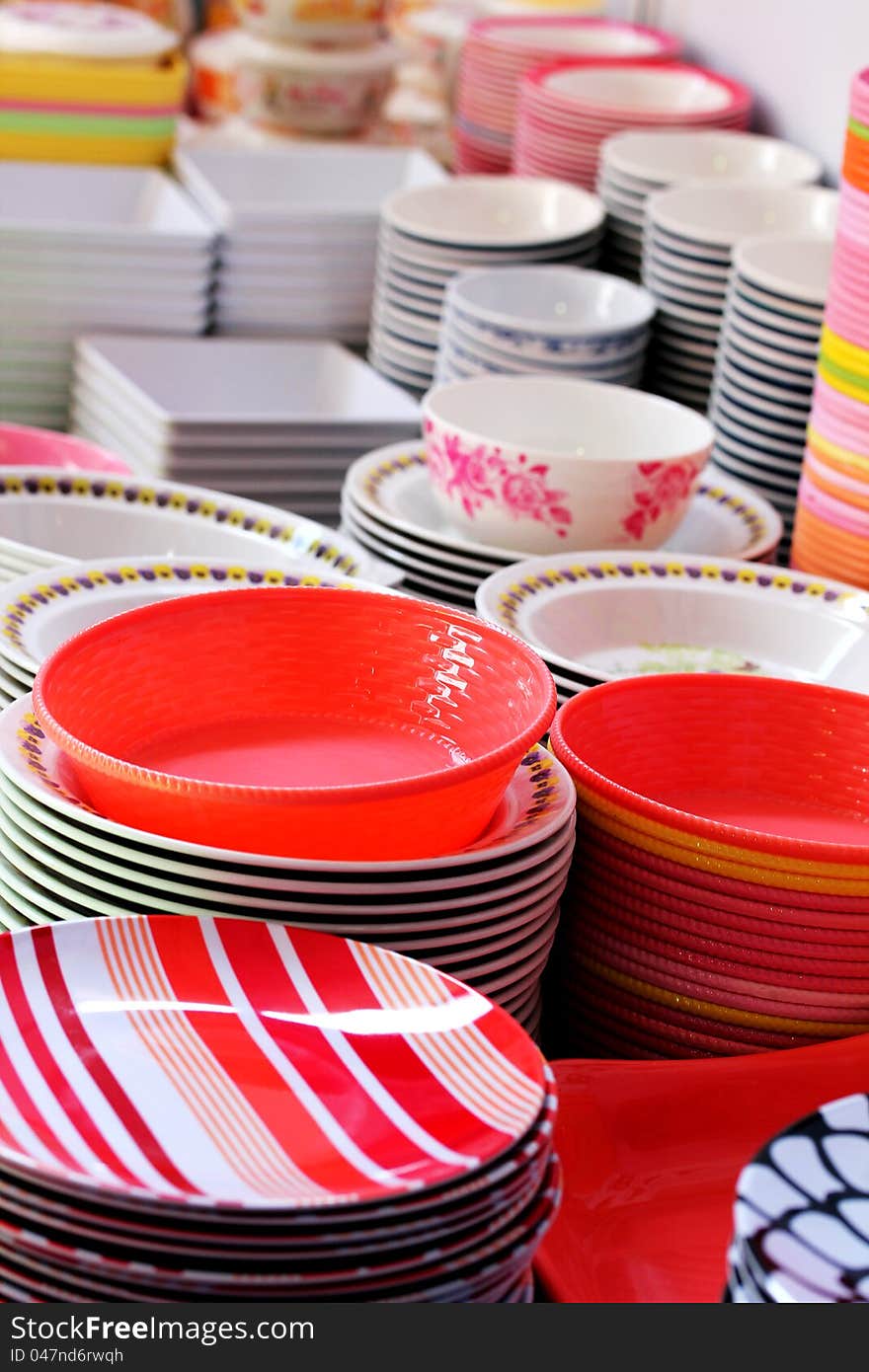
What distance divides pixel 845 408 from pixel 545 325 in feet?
1.26

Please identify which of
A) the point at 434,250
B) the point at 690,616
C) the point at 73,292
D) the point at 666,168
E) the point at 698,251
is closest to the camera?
the point at 690,616

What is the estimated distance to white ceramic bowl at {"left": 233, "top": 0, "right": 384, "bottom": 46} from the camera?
2609 millimetres

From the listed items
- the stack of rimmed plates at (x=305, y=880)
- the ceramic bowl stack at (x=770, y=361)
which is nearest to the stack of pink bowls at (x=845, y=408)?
the ceramic bowl stack at (x=770, y=361)

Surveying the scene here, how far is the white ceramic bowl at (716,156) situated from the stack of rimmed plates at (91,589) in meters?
1.01

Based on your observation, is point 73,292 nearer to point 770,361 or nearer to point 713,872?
point 770,361

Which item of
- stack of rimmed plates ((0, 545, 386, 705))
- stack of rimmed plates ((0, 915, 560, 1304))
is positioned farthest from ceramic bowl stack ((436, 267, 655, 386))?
stack of rimmed plates ((0, 915, 560, 1304))

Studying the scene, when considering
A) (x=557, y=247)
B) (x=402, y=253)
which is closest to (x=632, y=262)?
(x=557, y=247)

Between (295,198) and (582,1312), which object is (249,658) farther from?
(295,198)

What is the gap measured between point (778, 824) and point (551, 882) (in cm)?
22

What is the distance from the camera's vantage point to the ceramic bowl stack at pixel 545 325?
1.62m

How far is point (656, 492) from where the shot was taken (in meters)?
1.33

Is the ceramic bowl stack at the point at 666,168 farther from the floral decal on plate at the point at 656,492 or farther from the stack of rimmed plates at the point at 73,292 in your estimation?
the floral decal on plate at the point at 656,492

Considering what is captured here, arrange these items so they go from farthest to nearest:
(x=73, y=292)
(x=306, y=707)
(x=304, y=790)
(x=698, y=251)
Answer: (x=73, y=292) < (x=698, y=251) < (x=306, y=707) < (x=304, y=790)

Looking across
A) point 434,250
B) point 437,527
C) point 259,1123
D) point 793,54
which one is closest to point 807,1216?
point 259,1123
